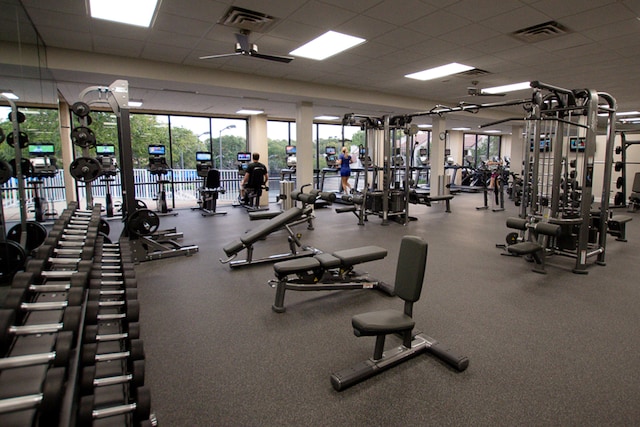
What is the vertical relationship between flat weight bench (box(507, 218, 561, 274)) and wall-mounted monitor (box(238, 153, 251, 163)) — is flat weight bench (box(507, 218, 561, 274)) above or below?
below

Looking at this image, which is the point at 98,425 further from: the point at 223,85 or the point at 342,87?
the point at 342,87

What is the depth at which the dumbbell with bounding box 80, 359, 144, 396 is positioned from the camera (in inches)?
51.6

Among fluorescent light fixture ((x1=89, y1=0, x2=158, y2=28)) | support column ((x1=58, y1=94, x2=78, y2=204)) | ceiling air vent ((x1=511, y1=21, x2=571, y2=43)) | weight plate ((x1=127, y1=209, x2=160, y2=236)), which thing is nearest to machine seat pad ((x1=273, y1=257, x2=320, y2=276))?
weight plate ((x1=127, y1=209, x2=160, y2=236))

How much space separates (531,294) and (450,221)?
3.92 metres

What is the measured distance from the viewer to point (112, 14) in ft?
12.1

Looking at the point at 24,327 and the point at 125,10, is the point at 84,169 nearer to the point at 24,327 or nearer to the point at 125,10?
the point at 125,10

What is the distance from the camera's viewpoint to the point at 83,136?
4.31 meters

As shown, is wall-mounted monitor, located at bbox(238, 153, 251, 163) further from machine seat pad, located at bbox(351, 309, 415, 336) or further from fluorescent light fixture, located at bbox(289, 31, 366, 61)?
machine seat pad, located at bbox(351, 309, 415, 336)

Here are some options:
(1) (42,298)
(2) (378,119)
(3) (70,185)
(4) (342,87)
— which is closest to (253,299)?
(1) (42,298)

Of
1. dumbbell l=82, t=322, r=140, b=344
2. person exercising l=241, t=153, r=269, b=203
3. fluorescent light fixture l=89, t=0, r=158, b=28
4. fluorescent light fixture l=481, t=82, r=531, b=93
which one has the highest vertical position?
fluorescent light fixture l=481, t=82, r=531, b=93

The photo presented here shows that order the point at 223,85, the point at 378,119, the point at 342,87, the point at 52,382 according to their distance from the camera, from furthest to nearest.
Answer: the point at 342,87
the point at 378,119
the point at 223,85
the point at 52,382

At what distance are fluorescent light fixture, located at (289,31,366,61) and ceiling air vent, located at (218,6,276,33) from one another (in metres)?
0.74

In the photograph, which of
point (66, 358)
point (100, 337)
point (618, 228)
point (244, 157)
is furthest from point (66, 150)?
point (618, 228)

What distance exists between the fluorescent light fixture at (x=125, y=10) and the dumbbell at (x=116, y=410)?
349 cm
